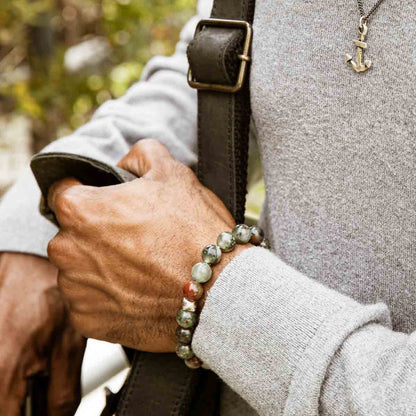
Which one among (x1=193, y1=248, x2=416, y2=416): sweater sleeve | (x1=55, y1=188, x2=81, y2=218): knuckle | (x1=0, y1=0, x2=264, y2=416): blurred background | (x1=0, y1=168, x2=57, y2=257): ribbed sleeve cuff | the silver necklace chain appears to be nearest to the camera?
(x1=193, y1=248, x2=416, y2=416): sweater sleeve

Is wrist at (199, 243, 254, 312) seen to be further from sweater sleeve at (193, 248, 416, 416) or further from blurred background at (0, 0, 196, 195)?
blurred background at (0, 0, 196, 195)

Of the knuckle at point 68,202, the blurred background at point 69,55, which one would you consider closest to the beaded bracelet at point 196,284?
the knuckle at point 68,202

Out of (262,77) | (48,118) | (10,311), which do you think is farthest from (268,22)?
(48,118)

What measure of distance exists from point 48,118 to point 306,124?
2.13 m

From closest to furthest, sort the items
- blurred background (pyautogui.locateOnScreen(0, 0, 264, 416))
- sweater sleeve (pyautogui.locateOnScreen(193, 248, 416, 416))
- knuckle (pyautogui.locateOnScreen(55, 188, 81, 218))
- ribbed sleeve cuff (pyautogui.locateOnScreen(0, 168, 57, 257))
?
1. sweater sleeve (pyautogui.locateOnScreen(193, 248, 416, 416))
2. knuckle (pyautogui.locateOnScreen(55, 188, 81, 218))
3. ribbed sleeve cuff (pyautogui.locateOnScreen(0, 168, 57, 257))
4. blurred background (pyautogui.locateOnScreen(0, 0, 264, 416))

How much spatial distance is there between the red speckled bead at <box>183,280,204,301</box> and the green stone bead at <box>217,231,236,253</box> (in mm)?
66

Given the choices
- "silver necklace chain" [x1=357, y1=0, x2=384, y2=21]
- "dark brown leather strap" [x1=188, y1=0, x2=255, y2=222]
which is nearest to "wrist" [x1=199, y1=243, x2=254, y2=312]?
"dark brown leather strap" [x1=188, y1=0, x2=255, y2=222]

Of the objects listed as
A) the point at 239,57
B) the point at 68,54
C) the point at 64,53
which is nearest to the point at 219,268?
the point at 239,57

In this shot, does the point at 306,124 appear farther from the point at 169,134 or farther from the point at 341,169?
the point at 169,134

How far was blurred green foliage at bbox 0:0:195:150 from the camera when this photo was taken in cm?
235

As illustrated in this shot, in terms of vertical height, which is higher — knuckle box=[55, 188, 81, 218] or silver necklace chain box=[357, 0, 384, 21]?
silver necklace chain box=[357, 0, 384, 21]

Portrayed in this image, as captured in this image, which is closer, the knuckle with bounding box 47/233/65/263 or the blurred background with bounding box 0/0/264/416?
the knuckle with bounding box 47/233/65/263

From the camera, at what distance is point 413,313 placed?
0.77 metres

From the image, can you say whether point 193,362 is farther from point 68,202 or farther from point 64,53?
point 64,53
